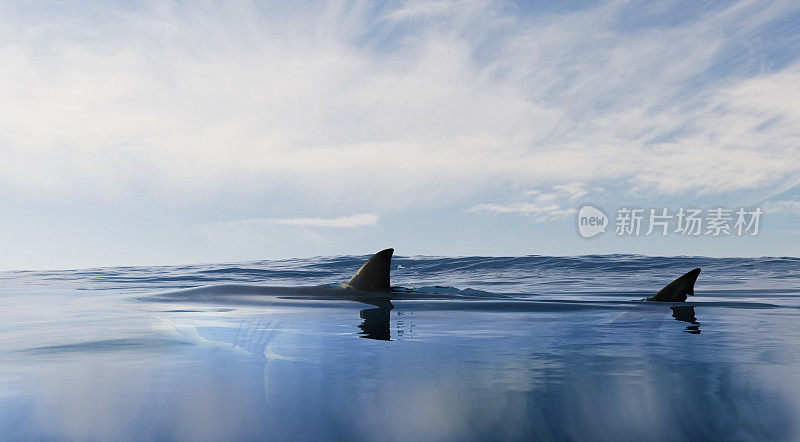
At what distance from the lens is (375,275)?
11.9m

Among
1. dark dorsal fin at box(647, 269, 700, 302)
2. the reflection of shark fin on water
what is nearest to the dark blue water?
the reflection of shark fin on water

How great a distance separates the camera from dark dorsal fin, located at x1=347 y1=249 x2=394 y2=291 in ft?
38.4

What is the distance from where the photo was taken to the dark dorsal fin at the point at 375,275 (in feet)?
38.4

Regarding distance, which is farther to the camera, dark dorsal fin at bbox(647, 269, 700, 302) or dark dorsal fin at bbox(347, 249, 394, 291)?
dark dorsal fin at bbox(347, 249, 394, 291)

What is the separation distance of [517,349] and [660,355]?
1.14 metres

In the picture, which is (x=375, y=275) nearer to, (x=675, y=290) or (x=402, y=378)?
(x=675, y=290)

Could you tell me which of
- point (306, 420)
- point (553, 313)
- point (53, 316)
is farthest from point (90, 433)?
point (53, 316)

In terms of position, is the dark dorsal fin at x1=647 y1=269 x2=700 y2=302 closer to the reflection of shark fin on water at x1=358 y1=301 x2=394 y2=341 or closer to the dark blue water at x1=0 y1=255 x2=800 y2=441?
the dark blue water at x1=0 y1=255 x2=800 y2=441

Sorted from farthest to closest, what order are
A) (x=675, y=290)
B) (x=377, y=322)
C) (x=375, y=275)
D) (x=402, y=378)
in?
(x=375, y=275) → (x=675, y=290) → (x=377, y=322) → (x=402, y=378)

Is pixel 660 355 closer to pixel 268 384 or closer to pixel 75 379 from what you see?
pixel 268 384

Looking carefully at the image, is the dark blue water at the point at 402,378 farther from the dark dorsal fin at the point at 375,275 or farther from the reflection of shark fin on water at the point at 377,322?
the dark dorsal fin at the point at 375,275

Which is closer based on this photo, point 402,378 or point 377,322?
point 402,378

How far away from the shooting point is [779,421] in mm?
2965

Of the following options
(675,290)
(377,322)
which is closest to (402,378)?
(377,322)
